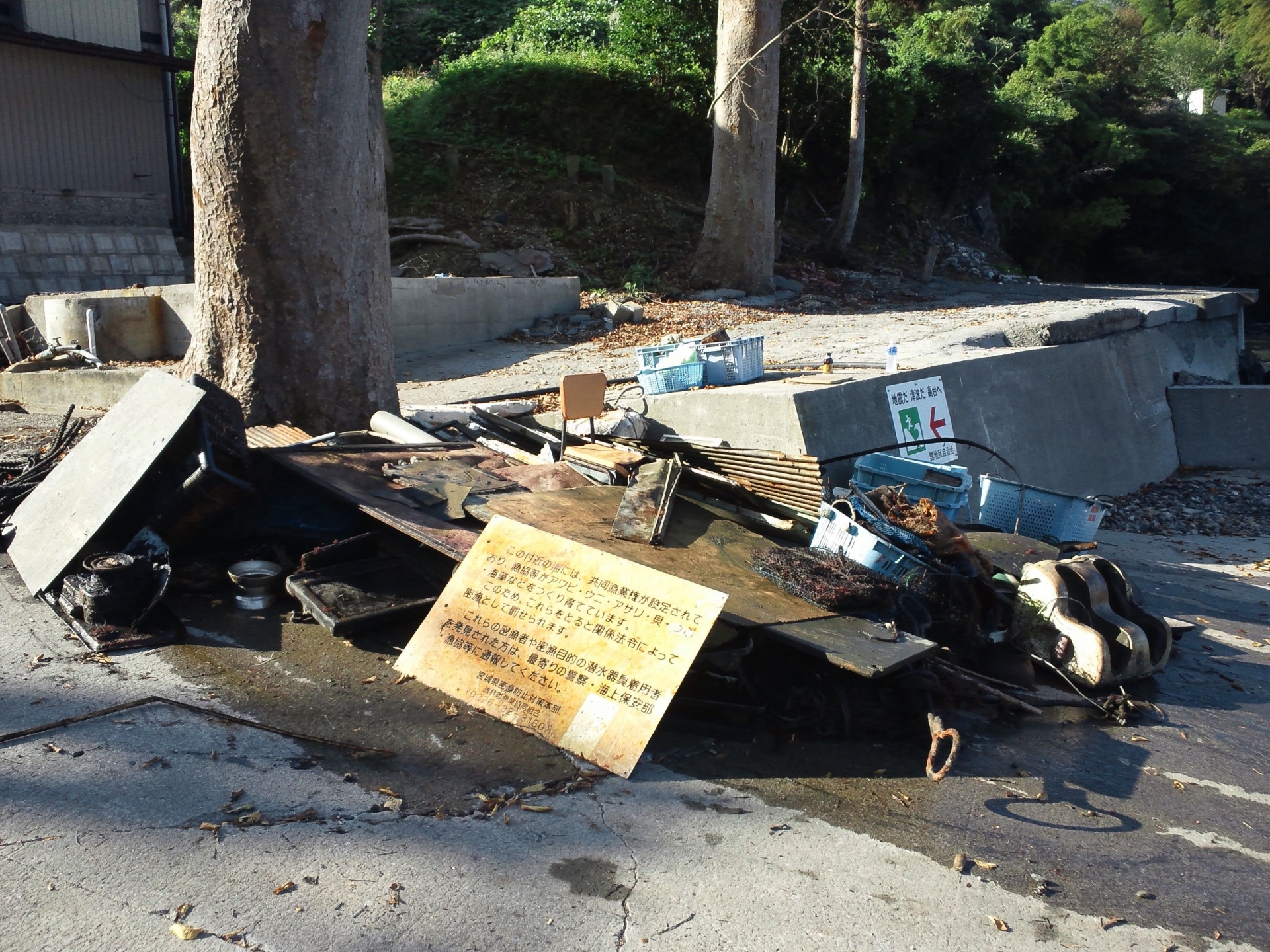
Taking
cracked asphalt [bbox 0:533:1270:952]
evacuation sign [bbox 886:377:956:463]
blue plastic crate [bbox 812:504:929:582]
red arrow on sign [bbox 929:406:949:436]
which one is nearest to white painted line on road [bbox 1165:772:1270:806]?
cracked asphalt [bbox 0:533:1270:952]

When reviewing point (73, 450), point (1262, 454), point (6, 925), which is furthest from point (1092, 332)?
point (6, 925)

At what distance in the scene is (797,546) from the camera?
5191 millimetres

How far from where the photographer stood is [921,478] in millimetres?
6543

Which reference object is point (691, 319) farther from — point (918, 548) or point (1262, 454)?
point (918, 548)

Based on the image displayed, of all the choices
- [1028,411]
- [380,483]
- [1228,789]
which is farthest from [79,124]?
[1228,789]

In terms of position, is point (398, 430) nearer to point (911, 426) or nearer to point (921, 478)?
point (921, 478)

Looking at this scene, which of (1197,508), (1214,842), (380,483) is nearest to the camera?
(1214,842)


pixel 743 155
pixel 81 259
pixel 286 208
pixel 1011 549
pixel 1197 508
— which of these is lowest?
pixel 1197 508

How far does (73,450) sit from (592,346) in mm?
7466

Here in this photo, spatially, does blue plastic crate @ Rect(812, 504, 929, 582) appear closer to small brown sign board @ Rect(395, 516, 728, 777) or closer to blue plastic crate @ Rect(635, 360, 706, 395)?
small brown sign board @ Rect(395, 516, 728, 777)

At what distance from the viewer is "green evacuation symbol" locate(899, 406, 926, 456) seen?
7.62 metres

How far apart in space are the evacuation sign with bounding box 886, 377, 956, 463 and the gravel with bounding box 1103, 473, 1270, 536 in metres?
2.30

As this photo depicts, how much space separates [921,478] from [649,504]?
97.2 inches

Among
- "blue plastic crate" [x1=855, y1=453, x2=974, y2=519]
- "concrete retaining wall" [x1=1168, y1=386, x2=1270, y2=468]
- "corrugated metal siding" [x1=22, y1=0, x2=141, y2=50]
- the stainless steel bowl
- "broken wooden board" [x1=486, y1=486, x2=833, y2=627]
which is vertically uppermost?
"corrugated metal siding" [x1=22, y1=0, x2=141, y2=50]
